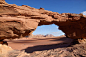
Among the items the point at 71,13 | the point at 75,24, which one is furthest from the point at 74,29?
the point at 71,13

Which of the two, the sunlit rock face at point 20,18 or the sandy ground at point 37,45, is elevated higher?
the sunlit rock face at point 20,18

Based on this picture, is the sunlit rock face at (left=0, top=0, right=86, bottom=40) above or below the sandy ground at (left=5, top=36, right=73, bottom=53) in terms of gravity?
above

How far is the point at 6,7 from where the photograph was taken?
3.92 m

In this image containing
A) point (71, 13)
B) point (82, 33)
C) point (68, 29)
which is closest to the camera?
point (71, 13)

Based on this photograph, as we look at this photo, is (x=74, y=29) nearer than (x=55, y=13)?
No

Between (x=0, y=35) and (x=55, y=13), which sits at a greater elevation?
(x=55, y=13)

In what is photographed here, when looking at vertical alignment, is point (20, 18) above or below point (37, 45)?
above

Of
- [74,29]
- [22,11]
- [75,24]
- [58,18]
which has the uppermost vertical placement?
[22,11]

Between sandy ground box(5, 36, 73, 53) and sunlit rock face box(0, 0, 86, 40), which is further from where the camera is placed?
sandy ground box(5, 36, 73, 53)

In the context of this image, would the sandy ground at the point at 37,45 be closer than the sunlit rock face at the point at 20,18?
No

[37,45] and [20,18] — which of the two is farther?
[37,45]

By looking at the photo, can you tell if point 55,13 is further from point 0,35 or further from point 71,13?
point 0,35

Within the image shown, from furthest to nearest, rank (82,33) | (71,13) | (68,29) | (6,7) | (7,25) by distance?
(68,29) < (82,33) < (71,13) < (6,7) < (7,25)

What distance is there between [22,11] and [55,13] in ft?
9.96
